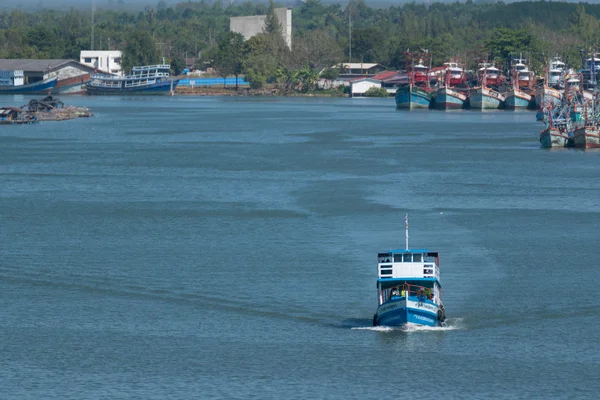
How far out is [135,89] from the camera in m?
167

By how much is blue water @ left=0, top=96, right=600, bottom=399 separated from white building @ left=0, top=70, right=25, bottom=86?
9642 cm

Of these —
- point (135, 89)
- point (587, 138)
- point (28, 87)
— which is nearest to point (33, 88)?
point (28, 87)

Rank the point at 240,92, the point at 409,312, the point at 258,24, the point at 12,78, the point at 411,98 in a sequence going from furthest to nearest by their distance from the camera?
the point at 258,24, the point at 240,92, the point at 12,78, the point at 411,98, the point at 409,312

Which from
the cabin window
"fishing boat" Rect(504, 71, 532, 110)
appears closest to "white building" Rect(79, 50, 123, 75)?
"fishing boat" Rect(504, 71, 532, 110)

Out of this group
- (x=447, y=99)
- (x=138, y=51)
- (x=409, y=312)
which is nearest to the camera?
(x=409, y=312)

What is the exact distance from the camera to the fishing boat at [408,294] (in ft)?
83.9

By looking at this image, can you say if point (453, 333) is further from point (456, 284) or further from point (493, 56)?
point (493, 56)

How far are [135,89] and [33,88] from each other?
620 inches

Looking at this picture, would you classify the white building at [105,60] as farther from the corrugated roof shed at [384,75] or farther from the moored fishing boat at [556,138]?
the moored fishing boat at [556,138]

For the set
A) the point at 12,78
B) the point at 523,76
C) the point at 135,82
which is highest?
the point at 523,76

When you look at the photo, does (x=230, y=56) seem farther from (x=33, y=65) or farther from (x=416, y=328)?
(x=416, y=328)

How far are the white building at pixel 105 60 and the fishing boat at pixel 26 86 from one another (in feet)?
71.9

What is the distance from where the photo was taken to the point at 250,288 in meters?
30.3

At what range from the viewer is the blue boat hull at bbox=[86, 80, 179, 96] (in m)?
166
